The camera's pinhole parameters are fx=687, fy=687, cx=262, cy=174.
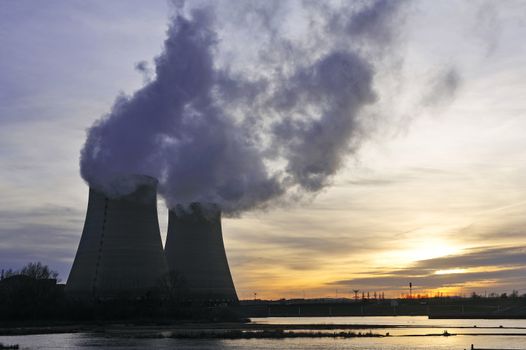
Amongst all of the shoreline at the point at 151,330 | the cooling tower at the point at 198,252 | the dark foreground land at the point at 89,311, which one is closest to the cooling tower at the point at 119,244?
the dark foreground land at the point at 89,311

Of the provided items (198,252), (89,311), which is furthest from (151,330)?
(198,252)

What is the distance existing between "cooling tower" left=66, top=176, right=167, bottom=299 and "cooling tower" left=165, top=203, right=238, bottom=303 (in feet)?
25.4

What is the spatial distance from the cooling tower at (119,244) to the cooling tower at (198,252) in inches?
304

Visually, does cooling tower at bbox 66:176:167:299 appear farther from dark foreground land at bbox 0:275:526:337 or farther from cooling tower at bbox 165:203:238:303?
cooling tower at bbox 165:203:238:303

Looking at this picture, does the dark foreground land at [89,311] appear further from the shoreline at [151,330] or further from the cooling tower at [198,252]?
the cooling tower at [198,252]

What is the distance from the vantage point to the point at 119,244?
148 ft

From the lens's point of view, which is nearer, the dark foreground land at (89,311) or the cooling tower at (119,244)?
the cooling tower at (119,244)

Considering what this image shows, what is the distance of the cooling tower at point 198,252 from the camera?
5512 centimetres

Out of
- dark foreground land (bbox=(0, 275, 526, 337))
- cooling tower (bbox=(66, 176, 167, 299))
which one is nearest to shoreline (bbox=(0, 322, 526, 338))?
dark foreground land (bbox=(0, 275, 526, 337))

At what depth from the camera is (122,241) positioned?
45031 millimetres

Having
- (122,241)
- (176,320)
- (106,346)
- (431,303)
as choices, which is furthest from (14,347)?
(431,303)

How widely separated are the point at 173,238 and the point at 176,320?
21.7 feet

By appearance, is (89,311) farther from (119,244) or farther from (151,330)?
(151,330)

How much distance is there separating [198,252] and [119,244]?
11.7 m
